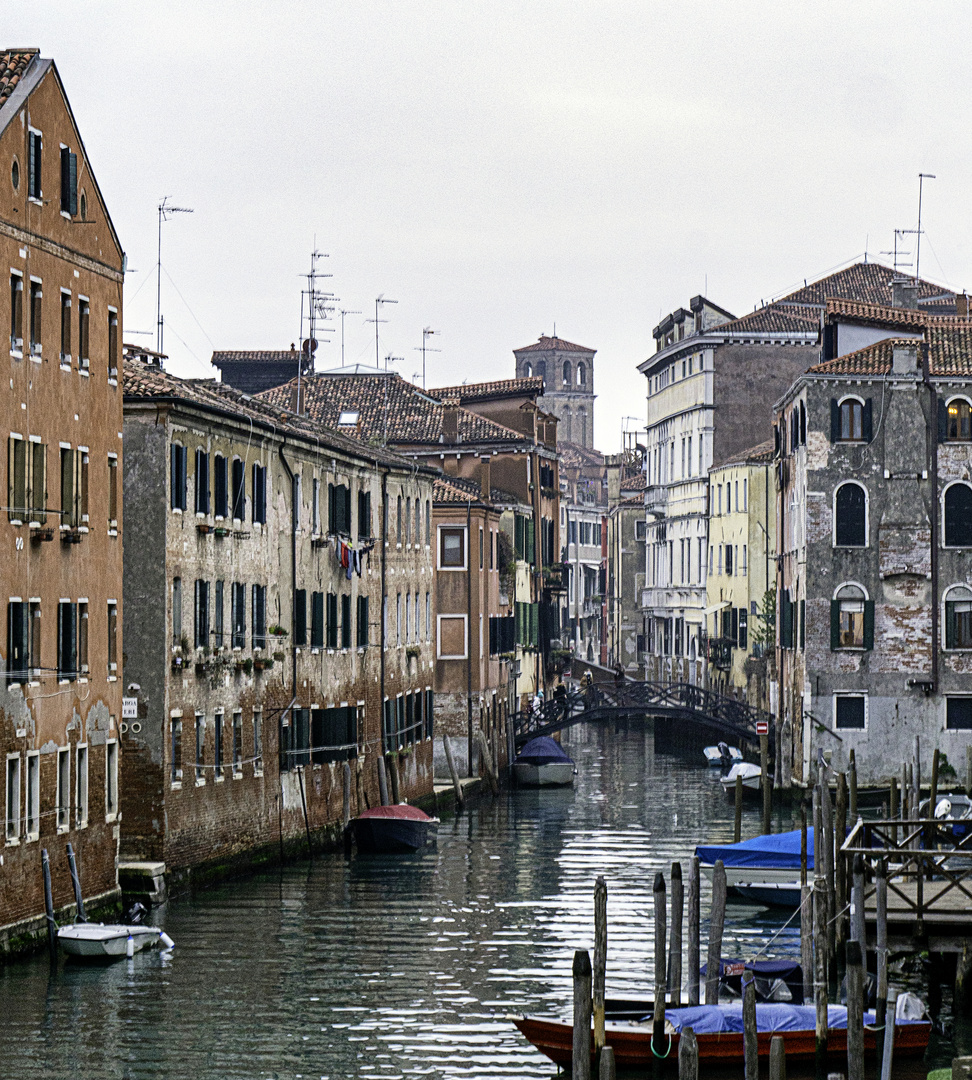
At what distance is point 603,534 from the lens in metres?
130

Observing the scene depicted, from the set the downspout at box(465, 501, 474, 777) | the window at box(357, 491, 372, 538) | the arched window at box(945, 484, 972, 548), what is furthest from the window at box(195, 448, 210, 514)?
the arched window at box(945, 484, 972, 548)

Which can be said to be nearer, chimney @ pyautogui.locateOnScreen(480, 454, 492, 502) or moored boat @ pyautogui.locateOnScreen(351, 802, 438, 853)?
moored boat @ pyautogui.locateOnScreen(351, 802, 438, 853)

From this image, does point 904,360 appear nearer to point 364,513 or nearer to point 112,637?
point 364,513

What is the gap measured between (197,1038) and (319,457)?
20409mm

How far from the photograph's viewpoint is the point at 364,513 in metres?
48.0

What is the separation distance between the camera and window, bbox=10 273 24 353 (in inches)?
1122

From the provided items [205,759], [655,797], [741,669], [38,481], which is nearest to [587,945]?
[205,759]

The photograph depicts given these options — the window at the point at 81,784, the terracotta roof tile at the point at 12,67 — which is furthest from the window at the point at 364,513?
the terracotta roof tile at the point at 12,67

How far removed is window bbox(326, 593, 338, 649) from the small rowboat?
2187 cm

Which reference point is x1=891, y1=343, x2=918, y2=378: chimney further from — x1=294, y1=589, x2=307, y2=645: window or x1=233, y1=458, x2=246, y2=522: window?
x1=233, y1=458, x2=246, y2=522: window

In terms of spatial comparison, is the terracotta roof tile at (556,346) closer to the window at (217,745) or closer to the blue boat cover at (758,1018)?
the window at (217,745)

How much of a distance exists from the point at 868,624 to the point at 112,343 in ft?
83.1

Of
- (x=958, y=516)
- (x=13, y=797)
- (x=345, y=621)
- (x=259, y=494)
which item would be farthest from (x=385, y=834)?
(x=958, y=516)

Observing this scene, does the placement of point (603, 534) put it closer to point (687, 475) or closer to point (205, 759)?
point (687, 475)
